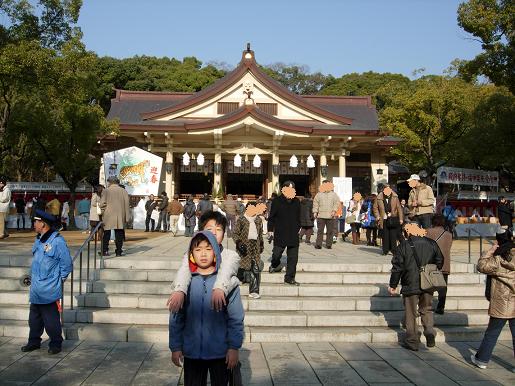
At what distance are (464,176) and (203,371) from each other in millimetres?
20703

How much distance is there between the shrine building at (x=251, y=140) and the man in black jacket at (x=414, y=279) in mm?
15112

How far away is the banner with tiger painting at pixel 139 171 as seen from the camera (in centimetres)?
1867

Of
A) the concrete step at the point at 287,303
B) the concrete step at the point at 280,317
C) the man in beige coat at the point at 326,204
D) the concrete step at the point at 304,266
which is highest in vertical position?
the man in beige coat at the point at 326,204

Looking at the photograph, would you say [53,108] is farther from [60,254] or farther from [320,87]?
[320,87]

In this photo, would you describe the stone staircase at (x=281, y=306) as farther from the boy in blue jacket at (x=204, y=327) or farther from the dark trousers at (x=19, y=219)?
the dark trousers at (x=19, y=219)

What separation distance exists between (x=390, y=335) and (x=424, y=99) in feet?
66.6

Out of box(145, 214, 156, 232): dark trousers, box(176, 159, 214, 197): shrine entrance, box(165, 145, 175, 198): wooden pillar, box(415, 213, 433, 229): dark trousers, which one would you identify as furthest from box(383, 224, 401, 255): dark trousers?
box(176, 159, 214, 197): shrine entrance

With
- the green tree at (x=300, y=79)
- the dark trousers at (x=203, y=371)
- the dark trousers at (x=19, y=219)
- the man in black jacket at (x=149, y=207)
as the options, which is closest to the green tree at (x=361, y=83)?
the green tree at (x=300, y=79)

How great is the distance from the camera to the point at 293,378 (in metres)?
5.10

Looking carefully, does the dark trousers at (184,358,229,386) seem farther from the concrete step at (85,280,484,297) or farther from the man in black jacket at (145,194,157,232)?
the man in black jacket at (145,194,157,232)

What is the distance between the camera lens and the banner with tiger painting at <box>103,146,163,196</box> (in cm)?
1867

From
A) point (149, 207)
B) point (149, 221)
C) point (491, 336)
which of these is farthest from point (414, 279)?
point (149, 221)

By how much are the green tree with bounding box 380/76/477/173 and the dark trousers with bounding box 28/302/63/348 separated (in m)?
21.8

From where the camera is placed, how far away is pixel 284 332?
6.58 metres
